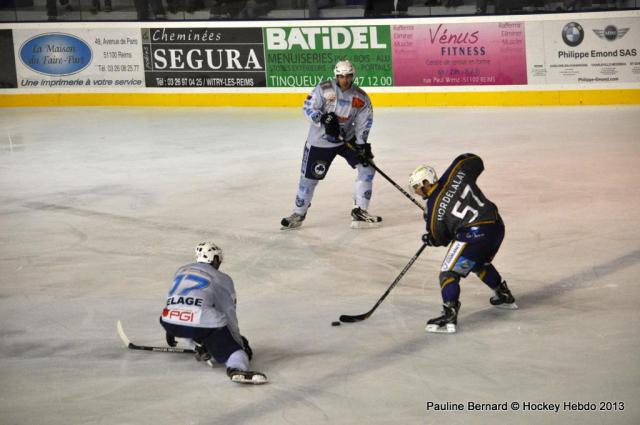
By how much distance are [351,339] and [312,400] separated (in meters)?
0.99

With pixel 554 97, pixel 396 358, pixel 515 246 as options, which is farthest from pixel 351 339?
pixel 554 97

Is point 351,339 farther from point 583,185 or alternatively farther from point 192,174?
point 192,174

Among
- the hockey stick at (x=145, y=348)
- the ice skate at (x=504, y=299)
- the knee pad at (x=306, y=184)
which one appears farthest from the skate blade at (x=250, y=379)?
the knee pad at (x=306, y=184)

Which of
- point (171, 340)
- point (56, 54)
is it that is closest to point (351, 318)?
point (171, 340)

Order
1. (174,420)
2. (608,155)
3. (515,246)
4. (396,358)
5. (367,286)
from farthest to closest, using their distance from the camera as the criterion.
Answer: (608,155) → (515,246) → (367,286) → (396,358) → (174,420)

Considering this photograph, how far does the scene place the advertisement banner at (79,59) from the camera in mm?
16766

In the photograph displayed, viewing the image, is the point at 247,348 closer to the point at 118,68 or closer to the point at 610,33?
the point at 610,33

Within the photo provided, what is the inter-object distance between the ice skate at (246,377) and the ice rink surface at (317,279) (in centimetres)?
6

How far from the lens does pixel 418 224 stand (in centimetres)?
939

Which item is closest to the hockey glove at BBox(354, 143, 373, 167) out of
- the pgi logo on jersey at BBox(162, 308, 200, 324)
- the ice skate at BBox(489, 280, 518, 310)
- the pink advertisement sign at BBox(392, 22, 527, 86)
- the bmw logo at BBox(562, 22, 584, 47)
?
the ice skate at BBox(489, 280, 518, 310)

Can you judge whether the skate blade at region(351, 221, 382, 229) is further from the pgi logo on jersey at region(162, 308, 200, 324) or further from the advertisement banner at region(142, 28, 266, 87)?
the advertisement banner at region(142, 28, 266, 87)

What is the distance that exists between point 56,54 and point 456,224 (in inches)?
468

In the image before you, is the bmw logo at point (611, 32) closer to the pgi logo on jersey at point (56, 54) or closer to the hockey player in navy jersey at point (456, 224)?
the pgi logo on jersey at point (56, 54)

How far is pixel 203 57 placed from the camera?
16469 millimetres
